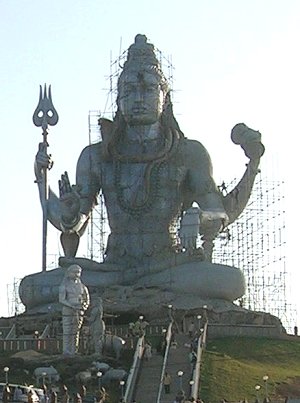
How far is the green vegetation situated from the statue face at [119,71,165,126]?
9.26 metres

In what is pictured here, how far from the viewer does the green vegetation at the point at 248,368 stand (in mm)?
31250

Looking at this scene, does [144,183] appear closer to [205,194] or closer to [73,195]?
[205,194]

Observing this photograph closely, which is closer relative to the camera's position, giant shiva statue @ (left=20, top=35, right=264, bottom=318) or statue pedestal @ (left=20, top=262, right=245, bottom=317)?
statue pedestal @ (left=20, top=262, right=245, bottom=317)

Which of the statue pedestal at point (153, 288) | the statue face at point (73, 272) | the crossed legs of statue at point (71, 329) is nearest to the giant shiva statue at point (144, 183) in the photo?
the statue pedestal at point (153, 288)

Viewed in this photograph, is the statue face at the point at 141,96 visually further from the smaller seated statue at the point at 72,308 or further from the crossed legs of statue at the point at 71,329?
the crossed legs of statue at the point at 71,329

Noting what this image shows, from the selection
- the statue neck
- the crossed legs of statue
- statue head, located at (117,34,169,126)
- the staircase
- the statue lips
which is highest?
statue head, located at (117,34,169,126)

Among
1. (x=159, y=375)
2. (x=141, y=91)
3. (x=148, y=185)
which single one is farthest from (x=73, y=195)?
(x=159, y=375)

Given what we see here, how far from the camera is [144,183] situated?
44438mm

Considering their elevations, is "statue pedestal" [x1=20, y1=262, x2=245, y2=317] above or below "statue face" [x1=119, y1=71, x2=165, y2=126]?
below

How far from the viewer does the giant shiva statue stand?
43.3 meters

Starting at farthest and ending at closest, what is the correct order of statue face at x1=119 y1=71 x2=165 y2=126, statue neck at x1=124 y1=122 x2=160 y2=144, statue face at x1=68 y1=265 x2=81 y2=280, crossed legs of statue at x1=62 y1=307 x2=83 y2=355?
statue neck at x1=124 y1=122 x2=160 y2=144 < statue face at x1=119 y1=71 x2=165 y2=126 < statue face at x1=68 y1=265 x2=81 y2=280 < crossed legs of statue at x1=62 y1=307 x2=83 y2=355

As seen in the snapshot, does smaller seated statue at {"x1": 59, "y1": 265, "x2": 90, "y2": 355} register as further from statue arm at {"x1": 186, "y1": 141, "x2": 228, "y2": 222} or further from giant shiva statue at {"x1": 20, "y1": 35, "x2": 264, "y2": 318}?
statue arm at {"x1": 186, "y1": 141, "x2": 228, "y2": 222}

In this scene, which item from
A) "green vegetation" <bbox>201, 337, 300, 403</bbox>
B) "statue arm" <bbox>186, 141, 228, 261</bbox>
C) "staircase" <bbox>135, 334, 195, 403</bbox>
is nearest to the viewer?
"staircase" <bbox>135, 334, 195, 403</bbox>

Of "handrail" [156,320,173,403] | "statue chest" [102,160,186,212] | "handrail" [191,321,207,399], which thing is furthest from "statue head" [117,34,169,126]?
"handrail" [191,321,207,399]
